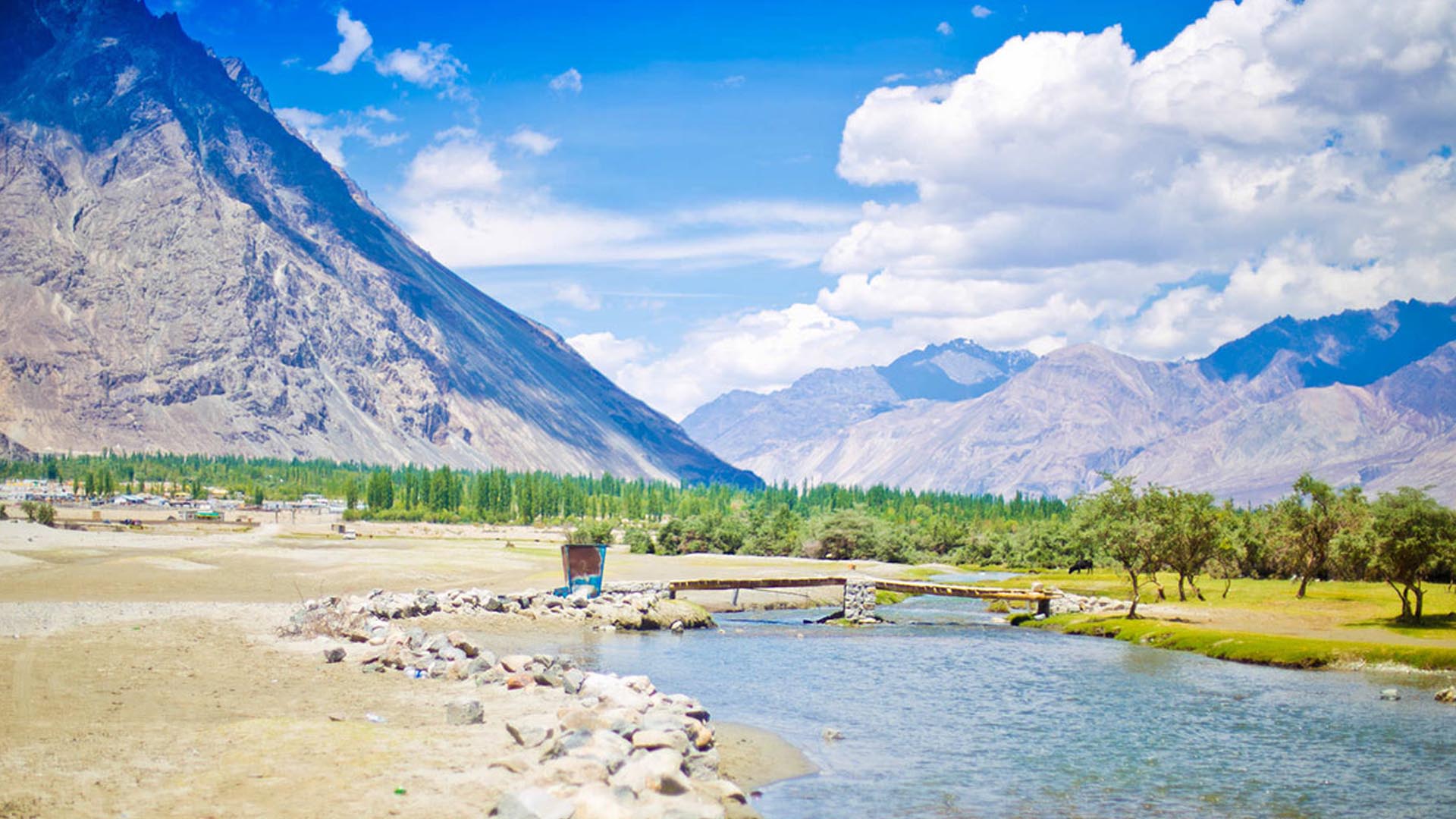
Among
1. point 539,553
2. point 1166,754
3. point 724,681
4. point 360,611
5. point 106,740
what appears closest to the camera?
point 106,740

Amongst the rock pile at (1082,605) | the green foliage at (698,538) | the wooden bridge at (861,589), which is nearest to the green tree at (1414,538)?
the rock pile at (1082,605)

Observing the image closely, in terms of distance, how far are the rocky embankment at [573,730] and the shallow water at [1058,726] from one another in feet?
8.49

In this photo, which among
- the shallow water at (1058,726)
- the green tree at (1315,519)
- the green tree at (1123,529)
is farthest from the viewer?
the green tree at (1315,519)

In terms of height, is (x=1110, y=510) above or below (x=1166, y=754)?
above

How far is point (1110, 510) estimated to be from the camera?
76188mm

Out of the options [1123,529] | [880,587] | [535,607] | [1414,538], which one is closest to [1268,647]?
[1414,538]

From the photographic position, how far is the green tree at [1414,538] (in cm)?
5825

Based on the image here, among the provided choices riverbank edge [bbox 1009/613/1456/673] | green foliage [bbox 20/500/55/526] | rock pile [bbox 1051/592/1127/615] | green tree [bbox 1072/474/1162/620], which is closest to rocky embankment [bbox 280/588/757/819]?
riverbank edge [bbox 1009/613/1456/673]

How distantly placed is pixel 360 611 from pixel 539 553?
7239 cm

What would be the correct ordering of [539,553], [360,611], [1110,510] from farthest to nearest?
[539,553] < [1110,510] < [360,611]

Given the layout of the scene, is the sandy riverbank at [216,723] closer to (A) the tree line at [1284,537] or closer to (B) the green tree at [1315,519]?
(A) the tree line at [1284,537]

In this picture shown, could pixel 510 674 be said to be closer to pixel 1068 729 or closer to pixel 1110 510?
pixel 1068 729

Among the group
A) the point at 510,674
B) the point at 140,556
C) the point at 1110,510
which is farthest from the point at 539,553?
the point at 510,674

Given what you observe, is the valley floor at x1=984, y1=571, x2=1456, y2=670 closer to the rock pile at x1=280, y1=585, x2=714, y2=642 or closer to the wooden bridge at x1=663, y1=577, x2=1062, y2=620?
the wooden bridge at x1=663, y1=577, x2=1062, y2=620
